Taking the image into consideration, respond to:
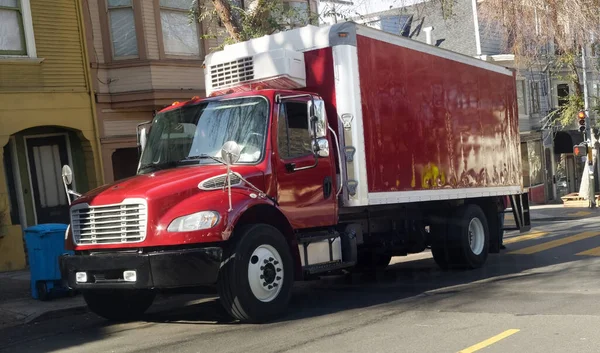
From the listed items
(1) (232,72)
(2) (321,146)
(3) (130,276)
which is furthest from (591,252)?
(3) (130,276)

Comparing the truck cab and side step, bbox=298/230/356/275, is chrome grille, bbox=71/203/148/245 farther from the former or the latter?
side step, bbox=298/230/356/275

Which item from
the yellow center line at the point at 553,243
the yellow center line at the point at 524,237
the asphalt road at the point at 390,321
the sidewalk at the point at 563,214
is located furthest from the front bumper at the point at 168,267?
the sidewalk at the point at 563,214

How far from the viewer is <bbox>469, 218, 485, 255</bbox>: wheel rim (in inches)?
497

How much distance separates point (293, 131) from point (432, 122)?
3.15 m

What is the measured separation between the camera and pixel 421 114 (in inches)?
444

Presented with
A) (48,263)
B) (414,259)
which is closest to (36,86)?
(48,263)

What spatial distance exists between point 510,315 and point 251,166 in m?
3.17

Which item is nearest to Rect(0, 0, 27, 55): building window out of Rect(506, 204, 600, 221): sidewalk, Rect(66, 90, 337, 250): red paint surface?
Rect(66, 90, 337, 250): red paint surface

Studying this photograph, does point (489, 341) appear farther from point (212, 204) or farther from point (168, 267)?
point (168, 267)

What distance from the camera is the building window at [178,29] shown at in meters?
18.0

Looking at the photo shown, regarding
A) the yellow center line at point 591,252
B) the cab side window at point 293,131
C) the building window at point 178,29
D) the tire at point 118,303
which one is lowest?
the yellow center line at point 591,252

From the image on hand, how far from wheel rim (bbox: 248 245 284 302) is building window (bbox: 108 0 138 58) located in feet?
33.9

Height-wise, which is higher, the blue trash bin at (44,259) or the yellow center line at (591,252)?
the blue trash bin at (44,259)

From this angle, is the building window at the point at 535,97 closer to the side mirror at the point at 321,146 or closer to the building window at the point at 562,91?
the building window at the point at 562,91
